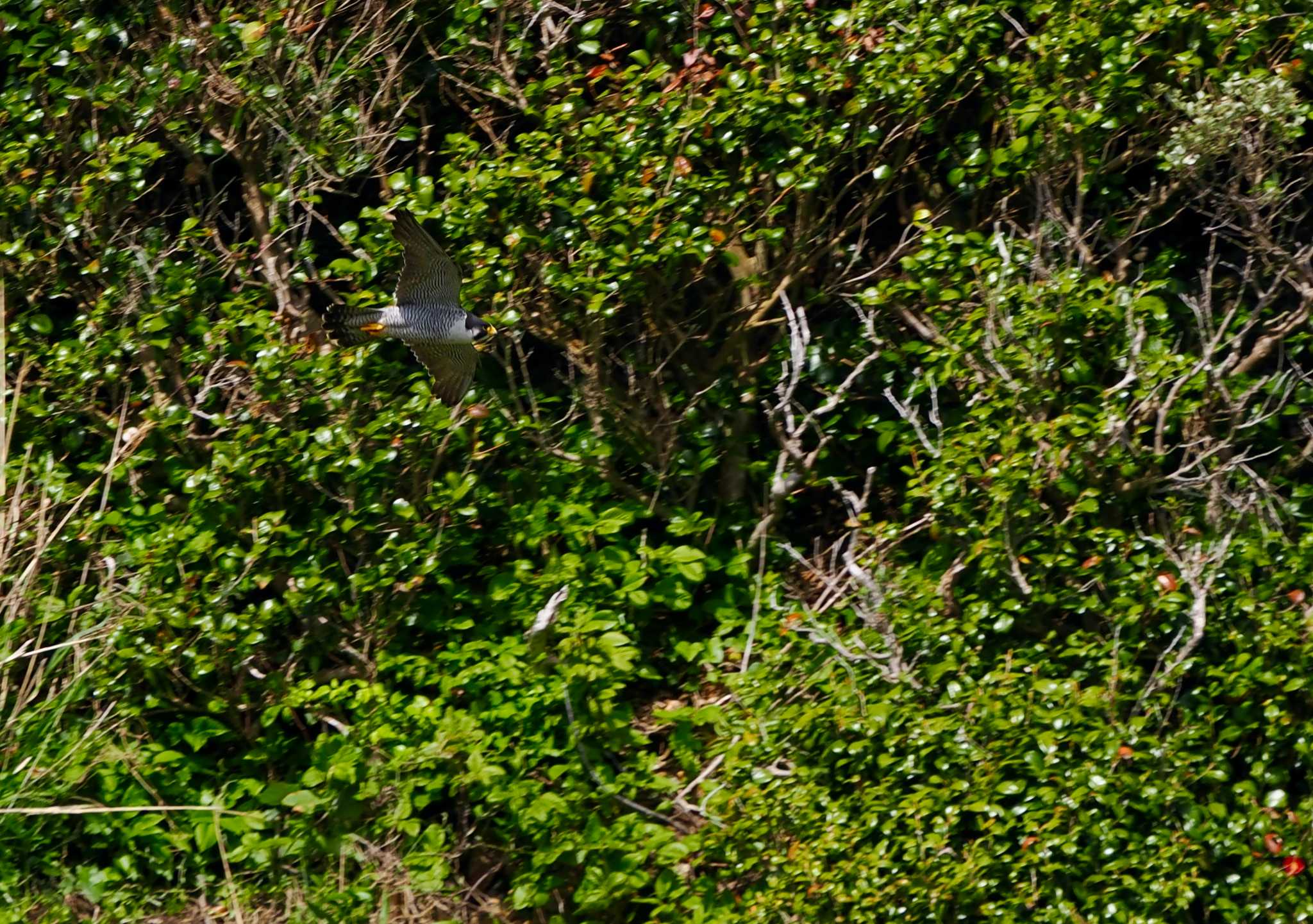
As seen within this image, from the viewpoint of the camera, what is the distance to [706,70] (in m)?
5.05

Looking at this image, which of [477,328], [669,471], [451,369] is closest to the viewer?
[477,328]

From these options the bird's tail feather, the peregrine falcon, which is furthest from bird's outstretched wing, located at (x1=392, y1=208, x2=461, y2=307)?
the bird's tail feather

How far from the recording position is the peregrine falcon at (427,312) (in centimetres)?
473

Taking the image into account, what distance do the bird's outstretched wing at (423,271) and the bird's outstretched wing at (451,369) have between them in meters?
0.15

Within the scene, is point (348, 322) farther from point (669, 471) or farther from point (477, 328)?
point (669, 471)

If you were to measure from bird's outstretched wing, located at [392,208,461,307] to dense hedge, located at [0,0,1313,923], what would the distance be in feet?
0.47

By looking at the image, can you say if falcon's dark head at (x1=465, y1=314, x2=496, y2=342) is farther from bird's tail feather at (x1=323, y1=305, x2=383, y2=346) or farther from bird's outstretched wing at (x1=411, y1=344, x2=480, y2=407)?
bird's tail feather at (x1=323, y1=305, x2=383, y2=346)

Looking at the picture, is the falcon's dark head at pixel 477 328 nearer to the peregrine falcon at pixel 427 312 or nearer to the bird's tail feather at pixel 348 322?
the peregrine falcon at pixel 427 312

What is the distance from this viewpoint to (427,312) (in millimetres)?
4754

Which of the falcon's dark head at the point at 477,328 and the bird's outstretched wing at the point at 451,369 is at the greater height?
the falcon's dark head at the point at 477,328

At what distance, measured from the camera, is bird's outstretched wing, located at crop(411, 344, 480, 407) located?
15.8 feet

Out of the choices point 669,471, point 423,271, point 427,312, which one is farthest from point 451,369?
point 669,471

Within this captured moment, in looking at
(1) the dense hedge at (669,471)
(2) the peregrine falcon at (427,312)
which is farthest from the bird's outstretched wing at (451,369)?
(1) the dense hedge at (669,471)

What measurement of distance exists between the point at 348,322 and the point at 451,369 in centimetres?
35
